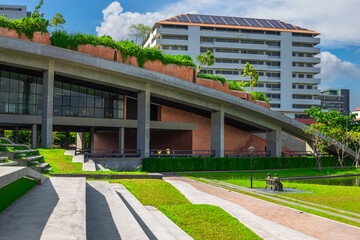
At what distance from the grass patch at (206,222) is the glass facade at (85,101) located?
24.4 m

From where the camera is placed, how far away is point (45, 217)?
620cm

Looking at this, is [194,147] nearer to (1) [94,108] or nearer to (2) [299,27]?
(1) [94,108]

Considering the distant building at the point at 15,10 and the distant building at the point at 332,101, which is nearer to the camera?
the distant building at the point at 15,10

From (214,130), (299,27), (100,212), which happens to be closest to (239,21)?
(299,27)

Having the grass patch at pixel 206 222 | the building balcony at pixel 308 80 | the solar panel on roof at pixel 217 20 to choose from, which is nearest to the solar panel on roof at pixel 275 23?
the solar panel on roof at pixel 217 20

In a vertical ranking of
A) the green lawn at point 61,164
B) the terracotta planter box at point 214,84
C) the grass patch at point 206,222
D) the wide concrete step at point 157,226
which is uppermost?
the terracotta planter box at point 214,84

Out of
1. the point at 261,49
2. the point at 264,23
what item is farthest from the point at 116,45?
the point at 264,23

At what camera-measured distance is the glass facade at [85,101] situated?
33.9m

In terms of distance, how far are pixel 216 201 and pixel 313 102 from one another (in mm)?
82928

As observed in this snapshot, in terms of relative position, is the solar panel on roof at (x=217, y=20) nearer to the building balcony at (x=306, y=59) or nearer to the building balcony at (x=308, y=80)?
the building balcony at (x=306, y=59)

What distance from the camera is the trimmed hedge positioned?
109 feet

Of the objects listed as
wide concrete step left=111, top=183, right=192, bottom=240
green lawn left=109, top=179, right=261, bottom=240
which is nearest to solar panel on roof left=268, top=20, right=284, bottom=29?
green lawn left=109, top=179, right=261, bottom=240

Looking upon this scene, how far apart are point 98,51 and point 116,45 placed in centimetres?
180

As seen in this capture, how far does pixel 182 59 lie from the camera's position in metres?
35.8
